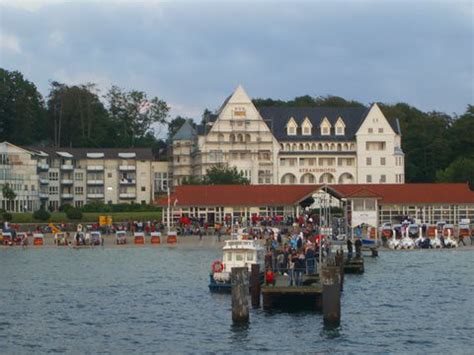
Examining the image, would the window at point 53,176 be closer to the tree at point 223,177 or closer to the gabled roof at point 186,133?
the gabled roof at point 186,133

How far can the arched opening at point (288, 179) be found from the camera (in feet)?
548

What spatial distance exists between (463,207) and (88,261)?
48969 mm

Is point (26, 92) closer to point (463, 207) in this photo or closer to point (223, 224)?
point (223, 224)

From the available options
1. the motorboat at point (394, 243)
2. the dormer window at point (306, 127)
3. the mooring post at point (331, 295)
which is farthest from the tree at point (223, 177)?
the mooring post at point (331, 295)

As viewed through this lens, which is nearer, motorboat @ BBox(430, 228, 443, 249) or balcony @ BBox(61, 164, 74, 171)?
motorboat @ BBox(430, 228, 443, 249)

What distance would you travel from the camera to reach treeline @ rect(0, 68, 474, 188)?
171 meters

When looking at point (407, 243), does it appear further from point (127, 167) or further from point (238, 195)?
point (127, 167)

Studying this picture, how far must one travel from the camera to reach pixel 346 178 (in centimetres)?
16662

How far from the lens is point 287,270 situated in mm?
62188

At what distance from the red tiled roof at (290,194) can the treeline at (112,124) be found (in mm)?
27303

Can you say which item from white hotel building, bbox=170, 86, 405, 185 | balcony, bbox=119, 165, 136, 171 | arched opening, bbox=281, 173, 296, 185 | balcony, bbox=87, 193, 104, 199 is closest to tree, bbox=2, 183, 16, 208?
balcony, bbox=87, 193, 104, 199

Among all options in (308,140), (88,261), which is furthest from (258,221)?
(308,140)

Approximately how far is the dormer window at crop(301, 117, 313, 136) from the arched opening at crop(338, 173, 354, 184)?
24.4ft

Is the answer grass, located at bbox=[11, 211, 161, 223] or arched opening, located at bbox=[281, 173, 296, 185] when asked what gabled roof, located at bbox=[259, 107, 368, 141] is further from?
grass, located at bbox=[11, 211, 161, 223]
